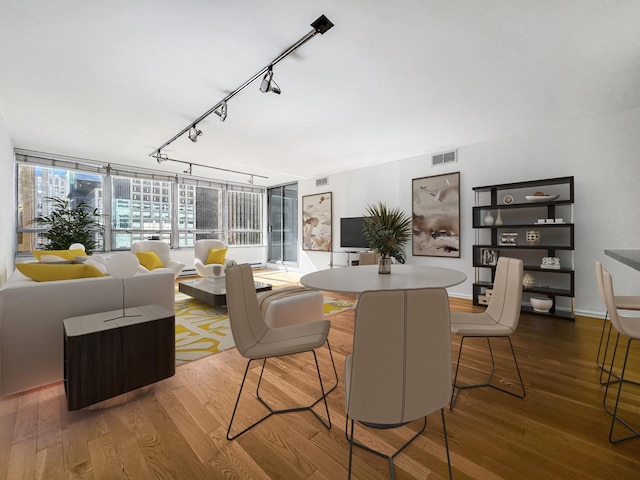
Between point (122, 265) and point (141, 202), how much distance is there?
17.9 ft

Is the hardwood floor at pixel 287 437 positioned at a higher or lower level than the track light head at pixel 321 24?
lower

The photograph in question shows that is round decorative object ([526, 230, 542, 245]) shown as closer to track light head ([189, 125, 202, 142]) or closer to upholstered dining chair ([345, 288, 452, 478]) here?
upholstered dining chair ([345, 288, 452, 478])

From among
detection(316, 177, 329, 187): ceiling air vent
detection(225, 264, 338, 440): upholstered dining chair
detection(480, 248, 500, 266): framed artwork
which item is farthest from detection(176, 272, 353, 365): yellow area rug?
detection(316, 177, 329, 187): ceiling air vent

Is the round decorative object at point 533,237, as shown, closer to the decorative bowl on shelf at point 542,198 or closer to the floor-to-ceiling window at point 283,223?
the decorative bowl on shelf at point 542,198

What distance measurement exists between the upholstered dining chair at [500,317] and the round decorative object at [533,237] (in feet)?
7.75

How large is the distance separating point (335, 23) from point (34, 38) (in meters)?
2.32

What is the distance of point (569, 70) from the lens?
101 inches

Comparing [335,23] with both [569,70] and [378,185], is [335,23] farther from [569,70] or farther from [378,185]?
[378,185]

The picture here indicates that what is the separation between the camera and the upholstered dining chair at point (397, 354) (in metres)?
0.93

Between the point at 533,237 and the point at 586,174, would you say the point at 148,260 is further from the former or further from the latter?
the point at 586,174

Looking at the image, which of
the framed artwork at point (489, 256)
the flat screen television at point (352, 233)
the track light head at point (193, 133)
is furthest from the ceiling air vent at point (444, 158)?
the track light head at point (193, 133)

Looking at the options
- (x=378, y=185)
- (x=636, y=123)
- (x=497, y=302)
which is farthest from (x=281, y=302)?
(x=636, y=123)

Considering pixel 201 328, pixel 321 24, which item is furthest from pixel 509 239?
pixel 201 328

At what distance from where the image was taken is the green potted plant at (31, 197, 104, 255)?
497cm
